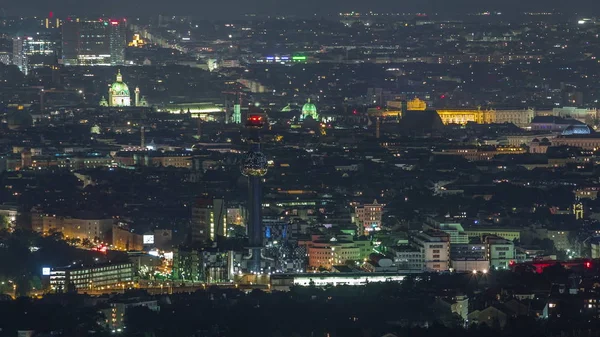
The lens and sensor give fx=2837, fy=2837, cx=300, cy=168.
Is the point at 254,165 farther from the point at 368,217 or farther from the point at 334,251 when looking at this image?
the point at 368,217

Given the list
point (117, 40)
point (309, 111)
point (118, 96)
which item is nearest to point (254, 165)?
point (309, 111)

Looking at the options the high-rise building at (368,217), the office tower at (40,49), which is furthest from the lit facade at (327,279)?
the office tower at (40,49)

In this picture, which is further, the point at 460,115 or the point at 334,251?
the point at 460,115

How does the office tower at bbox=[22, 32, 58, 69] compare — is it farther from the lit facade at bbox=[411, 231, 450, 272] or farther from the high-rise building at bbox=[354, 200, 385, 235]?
the lit facade at bbox=[411, 231, 450, 272]

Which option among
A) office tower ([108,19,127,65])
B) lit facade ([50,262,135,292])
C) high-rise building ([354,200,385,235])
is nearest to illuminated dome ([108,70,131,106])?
office tower ([108,19,127,65])

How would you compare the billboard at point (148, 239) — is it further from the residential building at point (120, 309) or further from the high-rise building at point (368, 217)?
the residential building at point (120, 309)
